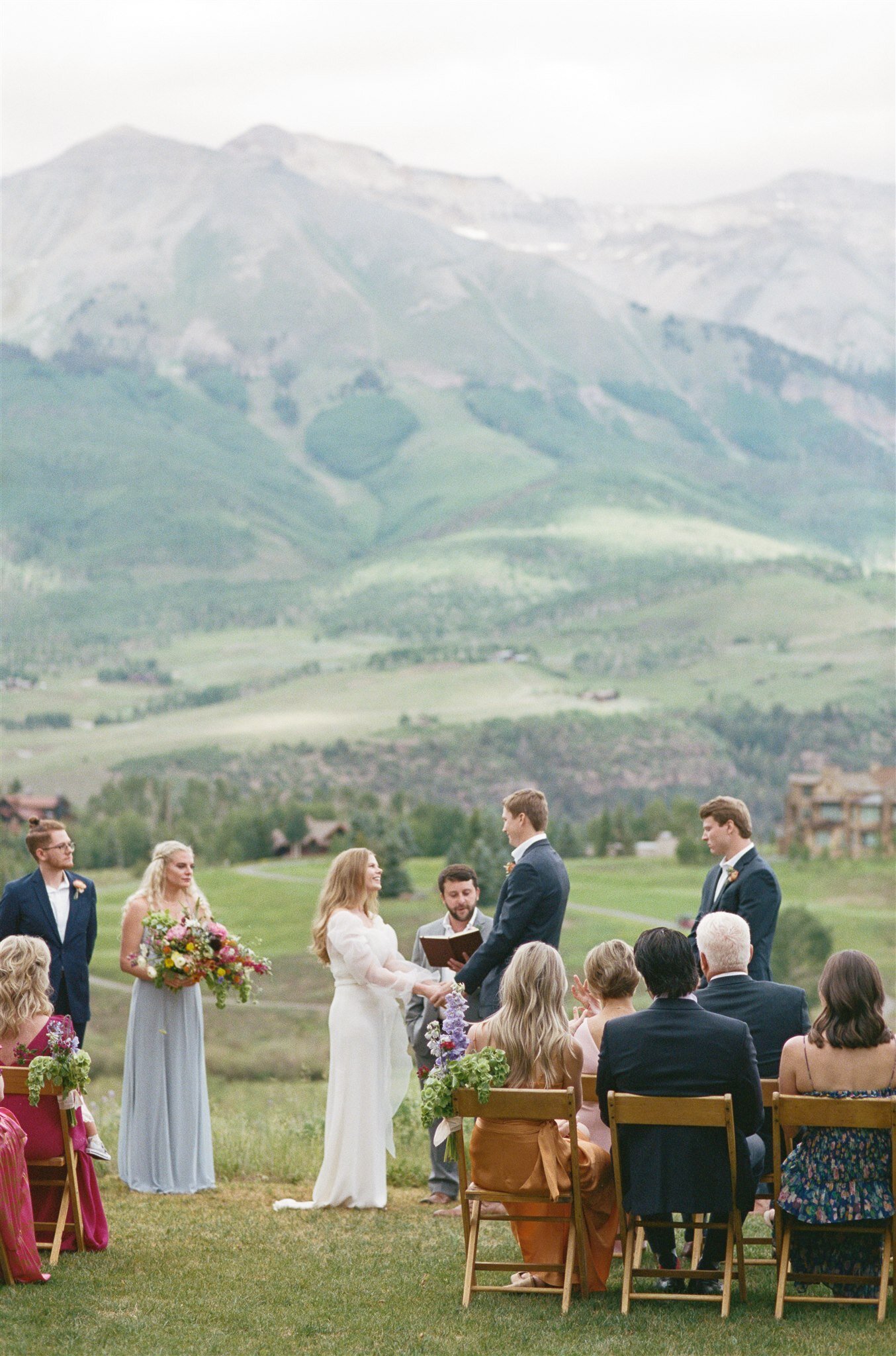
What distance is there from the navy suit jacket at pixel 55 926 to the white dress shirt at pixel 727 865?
10.4ft

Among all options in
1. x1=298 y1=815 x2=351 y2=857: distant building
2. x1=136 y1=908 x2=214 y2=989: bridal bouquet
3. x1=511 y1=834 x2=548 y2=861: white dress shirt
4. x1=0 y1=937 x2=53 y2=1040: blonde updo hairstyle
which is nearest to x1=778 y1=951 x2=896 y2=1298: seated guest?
x1=511 y1=834 x2=548 y2=861: white dress shirt

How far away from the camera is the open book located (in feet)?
26.7

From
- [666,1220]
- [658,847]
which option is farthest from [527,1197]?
[658,847]

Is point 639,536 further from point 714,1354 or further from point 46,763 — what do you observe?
point 714,1354

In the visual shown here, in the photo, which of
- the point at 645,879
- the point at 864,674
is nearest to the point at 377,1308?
the point at 645,879

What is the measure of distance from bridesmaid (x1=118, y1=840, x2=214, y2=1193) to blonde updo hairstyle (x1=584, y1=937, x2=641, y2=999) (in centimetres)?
288

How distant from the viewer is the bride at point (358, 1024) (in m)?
8.48

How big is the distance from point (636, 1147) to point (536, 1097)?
0.43m

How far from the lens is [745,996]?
6.79m

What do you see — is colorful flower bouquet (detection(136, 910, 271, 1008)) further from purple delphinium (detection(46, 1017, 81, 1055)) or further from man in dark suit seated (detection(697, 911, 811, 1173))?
man in dark suit seated (detection(697, 911, 811, 1173))

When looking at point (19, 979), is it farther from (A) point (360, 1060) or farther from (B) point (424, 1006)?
(B) point (424, 1006)

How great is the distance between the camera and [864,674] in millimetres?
147125

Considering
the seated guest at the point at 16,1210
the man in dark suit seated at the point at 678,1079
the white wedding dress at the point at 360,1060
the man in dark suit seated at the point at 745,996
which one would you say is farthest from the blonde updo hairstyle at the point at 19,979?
the man in dark suit seated at the point at 745,996

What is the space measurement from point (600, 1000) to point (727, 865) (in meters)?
1.37
